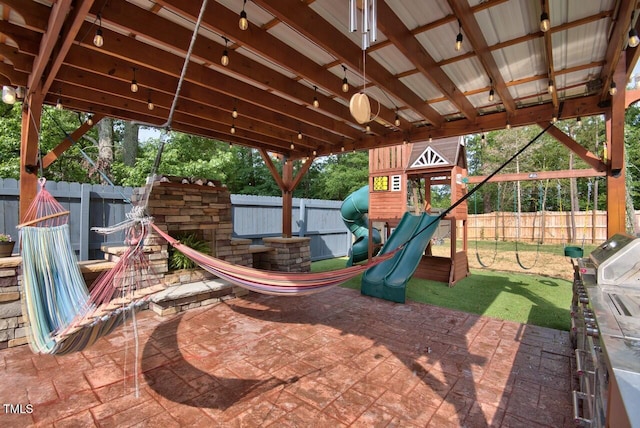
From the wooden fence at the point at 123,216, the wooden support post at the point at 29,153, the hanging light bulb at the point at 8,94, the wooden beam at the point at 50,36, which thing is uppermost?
the wooden beam at the point at 50,36

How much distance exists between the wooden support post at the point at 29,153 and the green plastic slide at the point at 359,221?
18.4 feet

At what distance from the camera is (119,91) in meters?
3.18

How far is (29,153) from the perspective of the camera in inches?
117

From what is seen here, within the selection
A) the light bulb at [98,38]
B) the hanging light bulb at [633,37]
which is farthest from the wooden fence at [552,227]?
the light bulb at [98,38]

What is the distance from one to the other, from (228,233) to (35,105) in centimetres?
253

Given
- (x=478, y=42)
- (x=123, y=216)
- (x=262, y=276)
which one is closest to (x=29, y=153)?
(x=123, y=216)

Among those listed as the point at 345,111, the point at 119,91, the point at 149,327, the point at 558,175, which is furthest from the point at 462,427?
the point at 558,175

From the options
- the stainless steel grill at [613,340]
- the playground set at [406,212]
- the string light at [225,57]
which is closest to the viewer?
the stainless steel grill at [613,340]

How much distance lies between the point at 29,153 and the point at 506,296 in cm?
619

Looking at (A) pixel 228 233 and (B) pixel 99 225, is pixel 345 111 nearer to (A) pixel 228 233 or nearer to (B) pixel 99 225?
(A) pixel 228 233

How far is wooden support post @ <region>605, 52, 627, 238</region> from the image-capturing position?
2834 millimetres

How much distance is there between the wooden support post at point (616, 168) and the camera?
2.83 meters

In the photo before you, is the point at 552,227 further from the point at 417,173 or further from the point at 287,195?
the point at 287,195

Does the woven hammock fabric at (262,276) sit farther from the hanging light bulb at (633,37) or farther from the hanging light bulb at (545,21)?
the hanging light bulb at (633,37)
